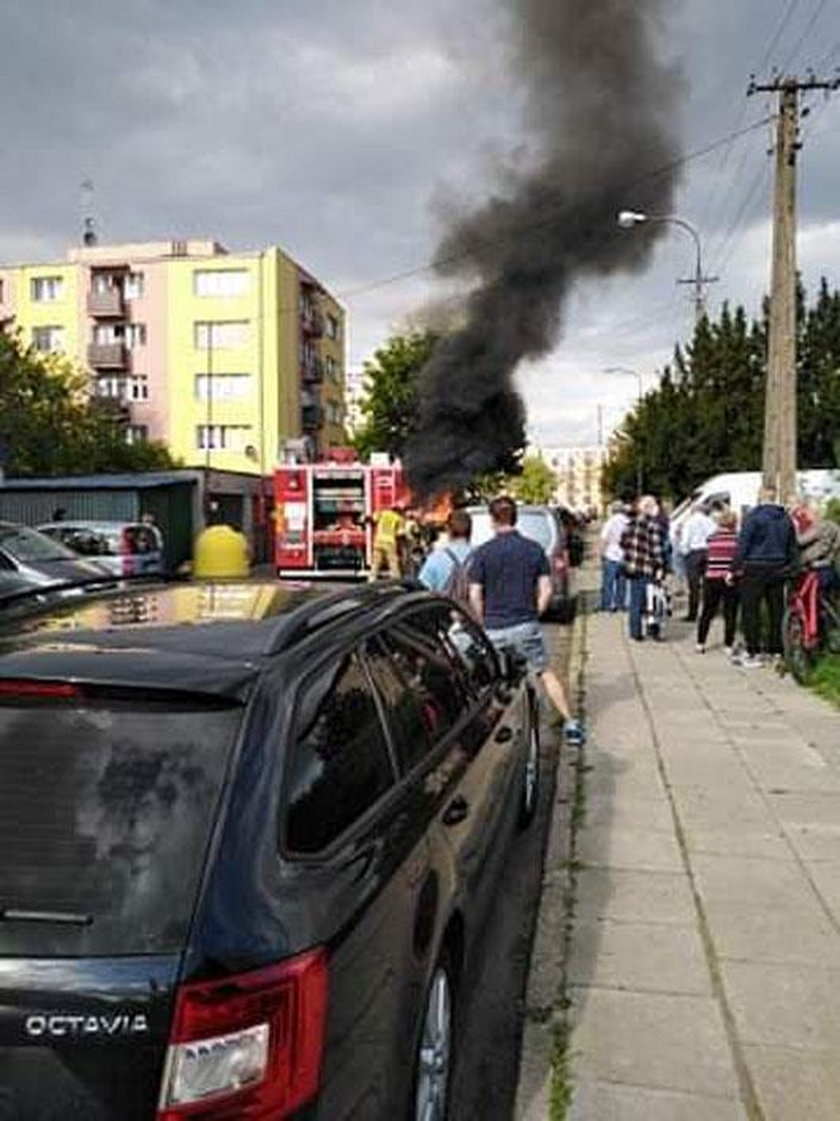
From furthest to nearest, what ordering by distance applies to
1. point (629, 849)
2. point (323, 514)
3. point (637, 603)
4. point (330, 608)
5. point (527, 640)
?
1. point (323, 514)
2. point (637, 603)
3. point (527, 640)
4. point (629, 849)
5. point (330, 608)

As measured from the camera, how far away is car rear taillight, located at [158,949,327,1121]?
196 cm

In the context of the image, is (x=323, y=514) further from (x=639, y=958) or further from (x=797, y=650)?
(x=639, y=958)

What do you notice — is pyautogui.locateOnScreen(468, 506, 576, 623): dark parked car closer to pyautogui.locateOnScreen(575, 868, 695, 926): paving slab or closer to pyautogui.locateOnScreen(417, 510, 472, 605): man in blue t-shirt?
pyautogui.locateOnScreen(417, 510, 472, 605): man in blue t-shirt

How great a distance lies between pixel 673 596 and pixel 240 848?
58.5 ft

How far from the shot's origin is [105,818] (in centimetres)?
220

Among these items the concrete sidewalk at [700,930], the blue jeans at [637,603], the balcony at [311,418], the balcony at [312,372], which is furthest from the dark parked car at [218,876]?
the balcony at [312,372]

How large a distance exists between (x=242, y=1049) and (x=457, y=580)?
23.0ft

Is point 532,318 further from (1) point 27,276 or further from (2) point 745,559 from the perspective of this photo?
(1) point 27,276

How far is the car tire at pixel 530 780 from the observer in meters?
5.73

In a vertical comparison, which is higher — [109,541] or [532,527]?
[532,527]

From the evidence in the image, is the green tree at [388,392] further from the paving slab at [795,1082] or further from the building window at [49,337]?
the paving slab at [795,1082]

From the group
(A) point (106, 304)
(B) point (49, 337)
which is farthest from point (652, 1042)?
(B) point (49, 337)

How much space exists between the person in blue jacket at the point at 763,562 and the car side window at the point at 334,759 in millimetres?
8683

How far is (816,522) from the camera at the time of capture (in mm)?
11172
